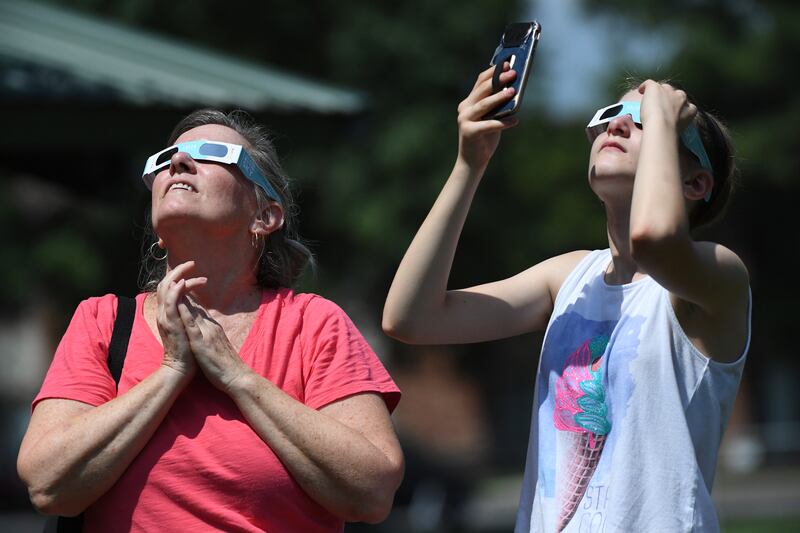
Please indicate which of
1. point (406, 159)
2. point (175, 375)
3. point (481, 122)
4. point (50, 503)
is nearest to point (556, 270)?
→ point (481, 122)

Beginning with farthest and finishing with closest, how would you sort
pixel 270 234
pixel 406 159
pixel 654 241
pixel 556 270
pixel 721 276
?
pixel 406 159, pixel 270 234, pixel 556 270, pixel 721 276, pixel 654 241

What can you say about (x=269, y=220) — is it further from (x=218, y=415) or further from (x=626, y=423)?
(x=626, y=423)

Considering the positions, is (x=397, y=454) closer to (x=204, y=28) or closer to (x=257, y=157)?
(x=257, y=157)

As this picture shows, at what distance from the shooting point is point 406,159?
18.0 meters

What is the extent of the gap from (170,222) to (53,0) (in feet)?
49.4

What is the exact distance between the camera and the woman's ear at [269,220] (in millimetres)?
2982

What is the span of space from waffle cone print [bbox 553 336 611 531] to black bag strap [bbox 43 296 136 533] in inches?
40.7

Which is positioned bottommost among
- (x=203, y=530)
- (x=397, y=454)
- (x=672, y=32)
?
(x=203, y=530)

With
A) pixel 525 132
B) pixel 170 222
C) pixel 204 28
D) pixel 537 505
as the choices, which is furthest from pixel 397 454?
pixel 525 132

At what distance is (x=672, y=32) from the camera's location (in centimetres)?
2311

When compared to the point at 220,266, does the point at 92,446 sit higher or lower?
lower

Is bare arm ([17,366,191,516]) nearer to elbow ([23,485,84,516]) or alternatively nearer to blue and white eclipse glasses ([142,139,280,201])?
elbow ([23,485,84,516])

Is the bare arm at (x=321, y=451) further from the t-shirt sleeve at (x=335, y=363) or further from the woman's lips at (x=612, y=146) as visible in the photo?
the woman's lips at (x=612, y=146)

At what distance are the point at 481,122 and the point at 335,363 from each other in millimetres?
666
